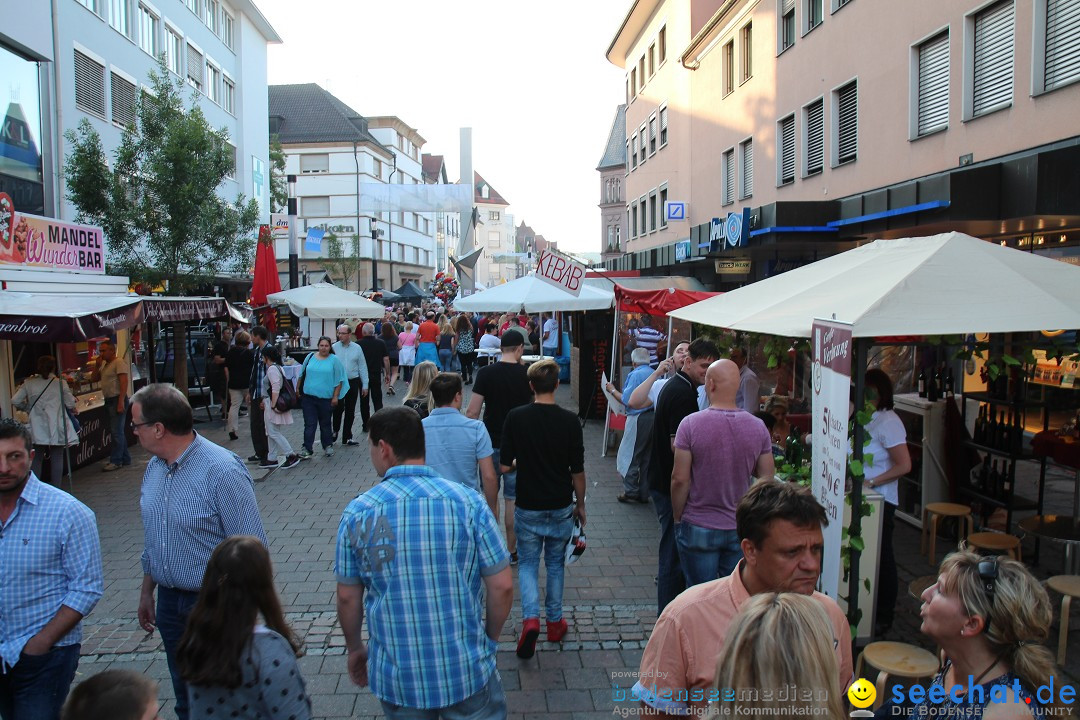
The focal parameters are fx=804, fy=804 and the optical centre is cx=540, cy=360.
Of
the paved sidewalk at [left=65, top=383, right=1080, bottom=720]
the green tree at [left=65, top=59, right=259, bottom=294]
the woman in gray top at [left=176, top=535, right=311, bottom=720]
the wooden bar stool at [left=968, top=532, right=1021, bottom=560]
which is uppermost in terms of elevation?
the green tree at [left=65, top=59, right=259, bottom=294]

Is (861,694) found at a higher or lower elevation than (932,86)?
lower

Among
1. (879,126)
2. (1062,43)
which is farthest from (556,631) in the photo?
(879,126)

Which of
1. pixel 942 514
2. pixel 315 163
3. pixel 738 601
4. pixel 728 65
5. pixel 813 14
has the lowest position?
pixel 942 514

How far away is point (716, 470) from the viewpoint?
4410 mm

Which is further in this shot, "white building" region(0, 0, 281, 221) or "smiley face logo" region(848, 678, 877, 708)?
"white building" region(0, 0, 281, 221)

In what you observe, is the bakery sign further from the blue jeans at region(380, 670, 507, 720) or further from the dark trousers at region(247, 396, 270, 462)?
the blue jeans at region(380, 670, 507, 720)

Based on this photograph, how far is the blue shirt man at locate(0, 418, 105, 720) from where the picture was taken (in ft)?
10.5

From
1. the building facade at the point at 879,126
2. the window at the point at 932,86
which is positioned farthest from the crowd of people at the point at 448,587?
the window at the point at 932,86

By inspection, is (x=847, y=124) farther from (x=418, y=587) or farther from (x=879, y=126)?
(x=418, y=587)

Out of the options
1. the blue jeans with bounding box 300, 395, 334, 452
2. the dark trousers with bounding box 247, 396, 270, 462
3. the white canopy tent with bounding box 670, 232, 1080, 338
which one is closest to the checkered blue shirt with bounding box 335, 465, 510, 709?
the white canopy tent with bounding box 670, 232, 1080, 338

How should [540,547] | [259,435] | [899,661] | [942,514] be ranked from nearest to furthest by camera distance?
[899,661]
[540,547]
[942,514]
[259,435]

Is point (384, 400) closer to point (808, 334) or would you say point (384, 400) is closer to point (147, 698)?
point (808, 334)

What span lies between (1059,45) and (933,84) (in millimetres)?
2868

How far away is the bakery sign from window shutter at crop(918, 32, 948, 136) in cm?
1259
